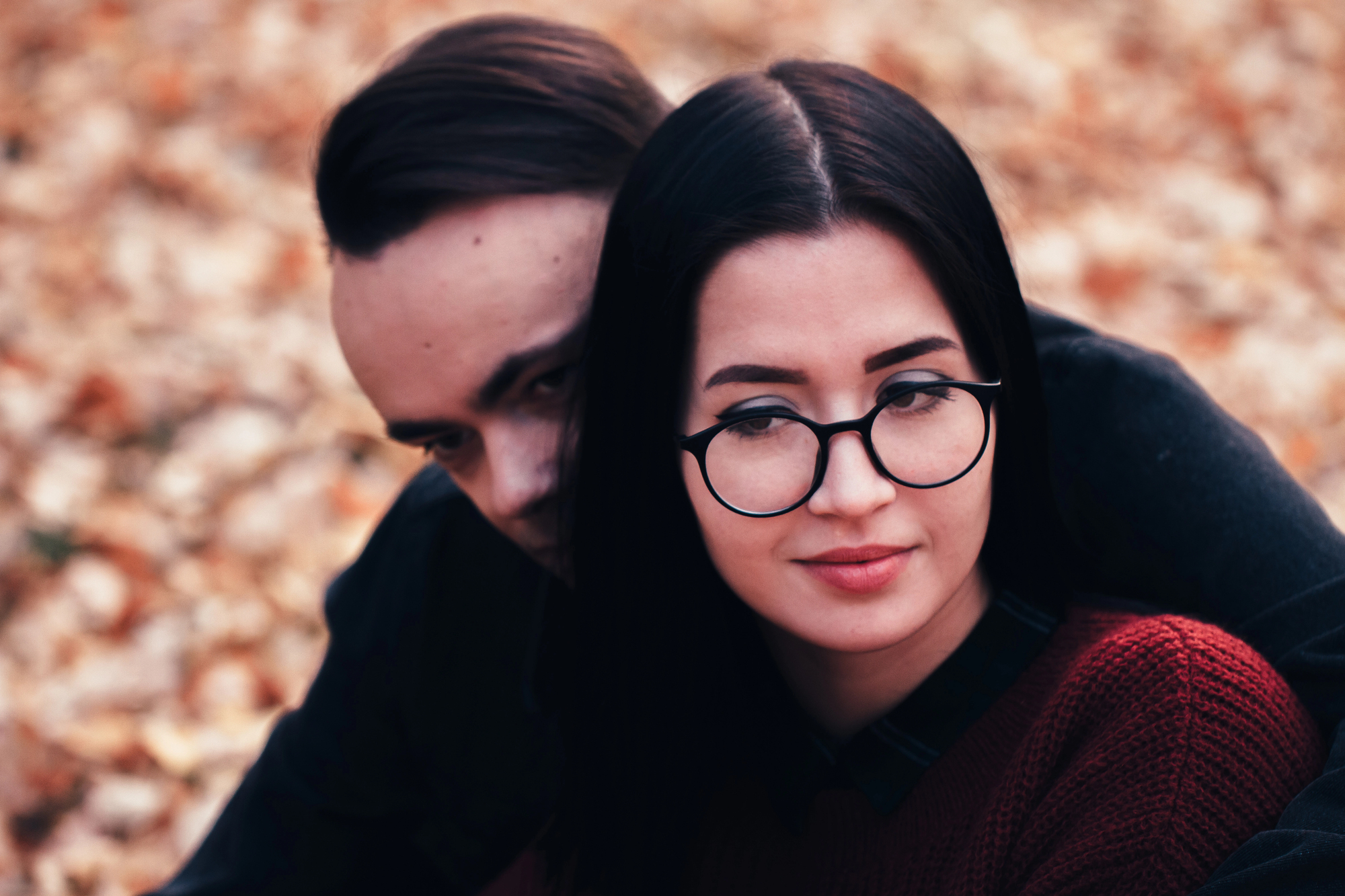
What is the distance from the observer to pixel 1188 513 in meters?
1.39

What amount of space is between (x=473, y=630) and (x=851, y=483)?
108 centimetres

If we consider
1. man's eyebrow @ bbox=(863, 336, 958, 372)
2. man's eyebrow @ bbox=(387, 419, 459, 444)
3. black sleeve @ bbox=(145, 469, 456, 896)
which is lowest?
black sleeve @ bbox=(145, 469, 456, 896)

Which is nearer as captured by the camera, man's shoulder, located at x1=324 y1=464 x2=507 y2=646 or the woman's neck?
the woman's neck

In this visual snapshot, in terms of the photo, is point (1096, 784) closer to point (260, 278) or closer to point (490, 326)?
point (490, 326)

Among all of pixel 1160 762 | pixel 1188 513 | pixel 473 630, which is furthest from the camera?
pixel 473 630

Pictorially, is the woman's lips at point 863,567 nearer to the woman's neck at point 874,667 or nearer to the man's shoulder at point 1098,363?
the woman's neck at point 874,667

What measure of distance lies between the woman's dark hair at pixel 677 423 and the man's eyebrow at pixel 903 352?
68mm

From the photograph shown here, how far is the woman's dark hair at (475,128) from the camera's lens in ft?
5.04

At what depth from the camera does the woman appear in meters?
1.10

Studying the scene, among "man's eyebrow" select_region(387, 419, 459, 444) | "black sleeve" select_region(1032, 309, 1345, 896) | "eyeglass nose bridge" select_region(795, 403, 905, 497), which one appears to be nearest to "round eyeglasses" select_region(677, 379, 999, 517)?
"eyeglass nose bridge" select_region(795, 403, 905, 497)

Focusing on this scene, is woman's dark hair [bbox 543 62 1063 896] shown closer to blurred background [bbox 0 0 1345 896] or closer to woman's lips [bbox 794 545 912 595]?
woman's lips [bbox 794 545 912 595]

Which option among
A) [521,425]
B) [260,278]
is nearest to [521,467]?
[521,425]

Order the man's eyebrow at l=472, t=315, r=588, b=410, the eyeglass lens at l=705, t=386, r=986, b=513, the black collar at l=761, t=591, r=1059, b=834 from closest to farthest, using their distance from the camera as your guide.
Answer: the eyeglass lens at l=705, t=386, r=986, b=513 → the black collar at l=761, t=591, r=1059, b=834 → the man's eyebrow at l=472, t=315, r=588, b=410

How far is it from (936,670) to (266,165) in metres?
3.12
